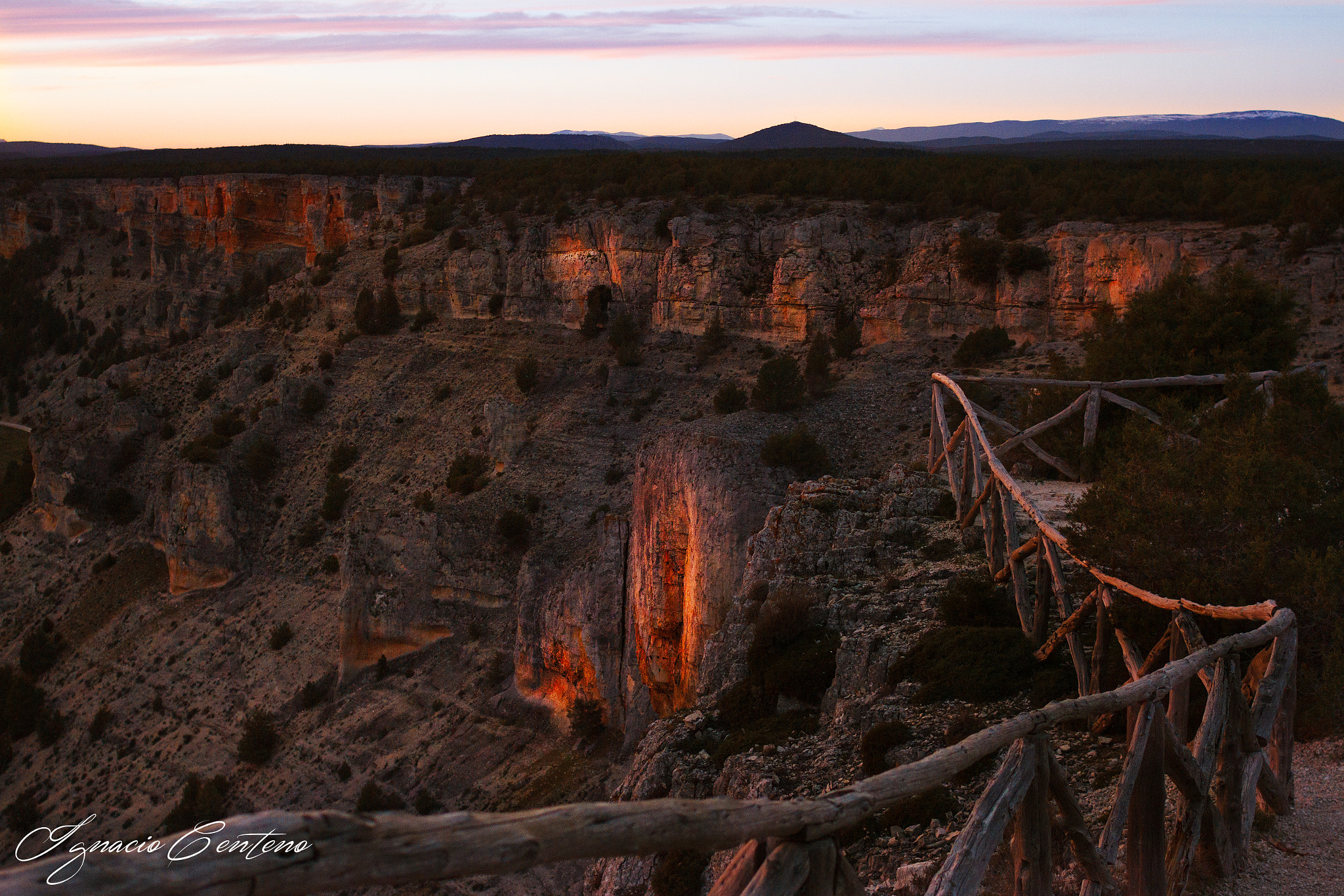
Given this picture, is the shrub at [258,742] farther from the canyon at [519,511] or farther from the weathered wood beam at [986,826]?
the weathered wood beam at [986,826]

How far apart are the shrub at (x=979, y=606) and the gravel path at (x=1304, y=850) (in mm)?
3799

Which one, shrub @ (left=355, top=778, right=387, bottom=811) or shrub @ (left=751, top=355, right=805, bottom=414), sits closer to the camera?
shrub @ (left=355, top=778, right=387, bottom=811)

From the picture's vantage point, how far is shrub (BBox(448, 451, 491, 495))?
39312mm

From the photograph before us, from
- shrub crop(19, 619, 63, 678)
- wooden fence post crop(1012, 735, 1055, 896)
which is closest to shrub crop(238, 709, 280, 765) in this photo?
shrub crop(19, 619, 63, 678)

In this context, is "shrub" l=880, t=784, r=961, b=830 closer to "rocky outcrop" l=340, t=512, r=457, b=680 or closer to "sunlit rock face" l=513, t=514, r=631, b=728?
"sunlit rock face" l=513, t=514, r=631, b=728

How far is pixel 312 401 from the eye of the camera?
4919cm

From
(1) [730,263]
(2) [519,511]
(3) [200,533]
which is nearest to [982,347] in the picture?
(1) [730,263]

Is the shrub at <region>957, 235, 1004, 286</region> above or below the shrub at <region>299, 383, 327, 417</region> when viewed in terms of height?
above

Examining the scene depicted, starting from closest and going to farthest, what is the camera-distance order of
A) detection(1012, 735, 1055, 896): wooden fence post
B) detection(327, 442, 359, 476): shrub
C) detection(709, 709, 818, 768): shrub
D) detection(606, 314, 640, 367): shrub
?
detection(1012, 735, 1055, 896): wooden fence post < detection(709, 709, 818, 768): shrub < detection(606, 314, 640, 367): shrub < detection(327, 442, 359, 476): shrub

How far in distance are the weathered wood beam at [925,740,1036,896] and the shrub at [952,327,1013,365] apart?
30.9 metres

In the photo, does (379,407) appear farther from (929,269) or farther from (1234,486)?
(1234,486)

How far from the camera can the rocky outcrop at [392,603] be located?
120 feet

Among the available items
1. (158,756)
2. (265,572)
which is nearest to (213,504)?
(265,572)

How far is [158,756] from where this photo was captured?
3591cm
